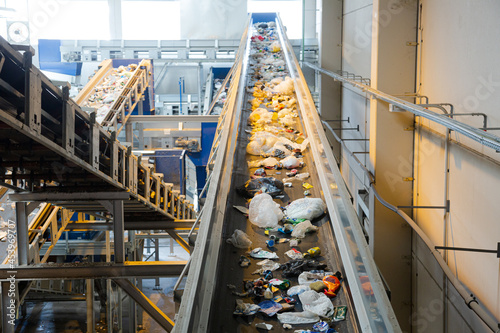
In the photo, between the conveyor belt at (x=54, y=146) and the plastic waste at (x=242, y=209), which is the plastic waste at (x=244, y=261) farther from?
the conveyor belt at (x=54, y=146)

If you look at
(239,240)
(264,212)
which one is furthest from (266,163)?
(239,240)

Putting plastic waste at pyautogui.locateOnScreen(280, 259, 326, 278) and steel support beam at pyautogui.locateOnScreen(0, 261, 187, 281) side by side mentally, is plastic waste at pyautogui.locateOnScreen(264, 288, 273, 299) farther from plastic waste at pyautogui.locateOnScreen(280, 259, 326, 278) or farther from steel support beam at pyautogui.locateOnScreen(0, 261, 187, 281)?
steel support beam at pyautogui.locateOnScreen(0, 261, 187, 281)

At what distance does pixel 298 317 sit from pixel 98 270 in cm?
376

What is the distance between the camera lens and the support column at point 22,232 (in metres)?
6.25

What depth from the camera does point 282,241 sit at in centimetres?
386

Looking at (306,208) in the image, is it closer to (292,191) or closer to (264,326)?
(292,191)

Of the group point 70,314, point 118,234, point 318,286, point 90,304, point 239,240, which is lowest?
point 70,314

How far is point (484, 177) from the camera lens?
4.68m

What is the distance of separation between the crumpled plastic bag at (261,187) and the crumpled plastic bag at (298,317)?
163cm

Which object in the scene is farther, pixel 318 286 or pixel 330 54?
pixel 330 54

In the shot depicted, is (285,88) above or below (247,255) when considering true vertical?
above

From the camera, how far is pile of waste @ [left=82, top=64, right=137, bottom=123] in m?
11.8

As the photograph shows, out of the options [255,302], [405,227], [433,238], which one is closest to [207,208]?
[255,302]

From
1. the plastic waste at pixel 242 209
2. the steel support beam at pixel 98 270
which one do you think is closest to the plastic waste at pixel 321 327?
→ the plastic waste at pixel 242 209
